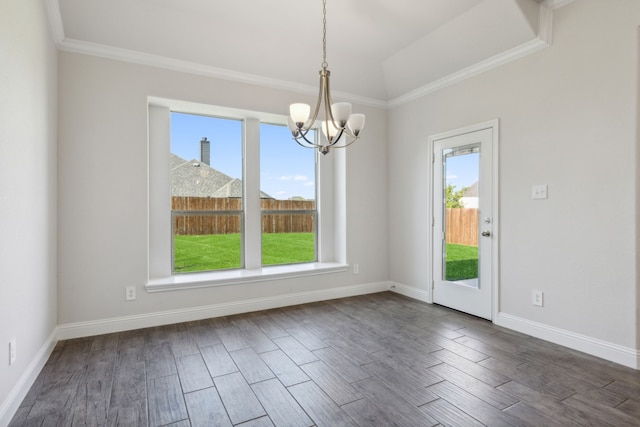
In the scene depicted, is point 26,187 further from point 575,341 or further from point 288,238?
point 575,341

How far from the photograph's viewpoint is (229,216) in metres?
4.12

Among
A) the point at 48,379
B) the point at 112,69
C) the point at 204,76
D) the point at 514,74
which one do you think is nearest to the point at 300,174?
the point at 204,76

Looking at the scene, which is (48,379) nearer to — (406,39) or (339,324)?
(339,324)

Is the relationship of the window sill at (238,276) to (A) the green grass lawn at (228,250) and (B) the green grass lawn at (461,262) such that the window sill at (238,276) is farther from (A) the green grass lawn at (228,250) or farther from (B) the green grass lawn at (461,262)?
(B) the green grass lawn at (461,262)

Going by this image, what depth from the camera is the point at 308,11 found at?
10.1ft

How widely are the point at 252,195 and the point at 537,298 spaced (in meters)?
3.19

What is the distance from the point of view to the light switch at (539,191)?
2977 millimetres

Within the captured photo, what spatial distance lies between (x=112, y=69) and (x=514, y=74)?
3.84 metres

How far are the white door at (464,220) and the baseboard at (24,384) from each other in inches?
150

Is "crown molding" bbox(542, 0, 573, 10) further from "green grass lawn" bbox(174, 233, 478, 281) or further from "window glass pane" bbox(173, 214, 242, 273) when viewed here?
"window glass pane" bbox(173, 214, 242, 273)

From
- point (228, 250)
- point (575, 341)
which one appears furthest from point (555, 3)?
point (228, 250)

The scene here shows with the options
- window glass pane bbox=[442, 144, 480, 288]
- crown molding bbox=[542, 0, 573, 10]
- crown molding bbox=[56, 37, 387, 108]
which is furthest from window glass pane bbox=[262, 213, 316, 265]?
crown molding bbox=[542, 0, 573, 10]

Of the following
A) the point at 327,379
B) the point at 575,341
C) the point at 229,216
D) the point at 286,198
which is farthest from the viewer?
the point at 286,198

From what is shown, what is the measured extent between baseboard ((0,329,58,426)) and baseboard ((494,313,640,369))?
3.79 m
